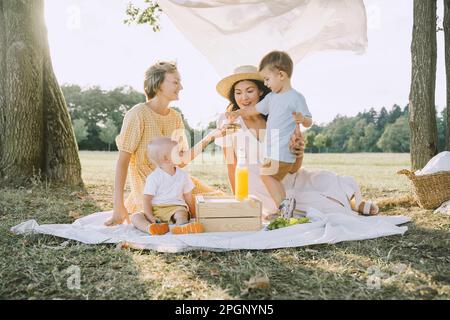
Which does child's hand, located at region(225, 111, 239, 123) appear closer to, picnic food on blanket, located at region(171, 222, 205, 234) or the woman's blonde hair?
the woman's blonde hair

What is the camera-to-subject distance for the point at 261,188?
13.5 ft

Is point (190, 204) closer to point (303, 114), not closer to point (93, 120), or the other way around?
point (303, 114)

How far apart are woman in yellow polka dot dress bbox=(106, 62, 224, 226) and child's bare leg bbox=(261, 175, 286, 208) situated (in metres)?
0.46

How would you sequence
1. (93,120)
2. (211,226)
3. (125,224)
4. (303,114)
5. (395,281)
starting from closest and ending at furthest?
(395,281) < (211,226) < (125,224) < (303,114) < (93,120)

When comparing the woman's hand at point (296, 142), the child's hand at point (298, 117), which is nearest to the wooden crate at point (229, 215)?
the woman's hand at point (296, 142)

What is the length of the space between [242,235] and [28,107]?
3962 millimetres

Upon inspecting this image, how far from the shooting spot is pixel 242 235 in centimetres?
303

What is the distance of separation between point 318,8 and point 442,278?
3.01 m

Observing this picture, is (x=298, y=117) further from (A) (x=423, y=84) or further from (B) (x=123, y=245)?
(A) (x=423, y=84)

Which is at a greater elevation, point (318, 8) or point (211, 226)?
point (318, 8)

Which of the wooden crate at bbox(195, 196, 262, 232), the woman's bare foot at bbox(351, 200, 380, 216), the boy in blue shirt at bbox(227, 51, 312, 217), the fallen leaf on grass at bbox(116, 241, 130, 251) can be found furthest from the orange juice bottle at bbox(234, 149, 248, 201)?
the woman's bare foot at bbox(351, 200, 380, 216)

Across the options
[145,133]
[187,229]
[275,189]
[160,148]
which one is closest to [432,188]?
[275,189]
